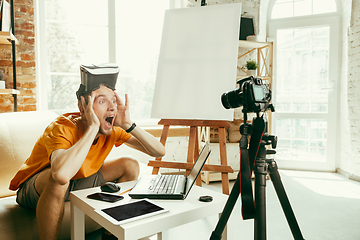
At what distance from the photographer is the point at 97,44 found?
10.2ft

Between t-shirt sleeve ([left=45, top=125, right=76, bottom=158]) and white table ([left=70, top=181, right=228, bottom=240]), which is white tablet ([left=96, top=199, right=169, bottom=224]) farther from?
t-shirt sleeve ([left=45, top=125, right=76, bottom=158])

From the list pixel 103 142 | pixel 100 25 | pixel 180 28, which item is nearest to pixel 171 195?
pixel 103 142

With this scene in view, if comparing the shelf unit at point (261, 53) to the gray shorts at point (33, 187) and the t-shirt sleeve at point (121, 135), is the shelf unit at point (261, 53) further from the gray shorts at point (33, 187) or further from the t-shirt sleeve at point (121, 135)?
the gray shorts at point (33, 187)

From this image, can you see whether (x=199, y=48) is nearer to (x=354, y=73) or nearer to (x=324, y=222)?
(x=324, y=222)

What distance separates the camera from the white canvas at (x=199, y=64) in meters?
1.88

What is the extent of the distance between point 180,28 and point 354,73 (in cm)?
234

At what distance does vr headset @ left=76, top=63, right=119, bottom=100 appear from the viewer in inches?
49.0

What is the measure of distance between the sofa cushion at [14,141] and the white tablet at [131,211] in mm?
1084

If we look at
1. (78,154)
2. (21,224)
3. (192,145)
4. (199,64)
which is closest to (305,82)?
(199,64)

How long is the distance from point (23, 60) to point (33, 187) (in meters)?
1.82

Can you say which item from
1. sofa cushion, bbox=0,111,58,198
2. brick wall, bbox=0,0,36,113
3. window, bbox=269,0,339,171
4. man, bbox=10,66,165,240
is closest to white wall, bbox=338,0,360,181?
window, bbox=269,0,339,171

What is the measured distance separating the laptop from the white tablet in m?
0.08

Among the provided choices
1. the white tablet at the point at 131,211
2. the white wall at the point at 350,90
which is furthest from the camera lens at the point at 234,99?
the white wall at the point at 350,90

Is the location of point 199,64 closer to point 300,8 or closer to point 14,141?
point 14,141
